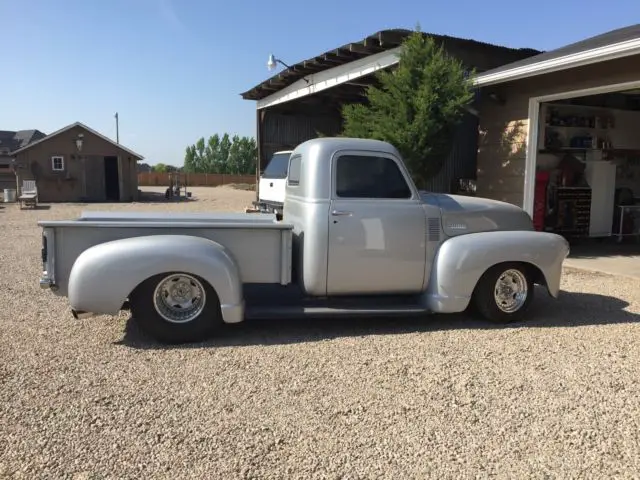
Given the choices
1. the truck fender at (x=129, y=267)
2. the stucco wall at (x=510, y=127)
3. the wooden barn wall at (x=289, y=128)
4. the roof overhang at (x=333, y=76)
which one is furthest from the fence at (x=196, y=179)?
the truck fender at (x=129, y=267)

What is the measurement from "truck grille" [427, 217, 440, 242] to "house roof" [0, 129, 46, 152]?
41.4 m

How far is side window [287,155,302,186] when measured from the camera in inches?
220

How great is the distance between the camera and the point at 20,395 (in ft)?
11.8

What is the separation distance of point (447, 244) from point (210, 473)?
3.29 metres

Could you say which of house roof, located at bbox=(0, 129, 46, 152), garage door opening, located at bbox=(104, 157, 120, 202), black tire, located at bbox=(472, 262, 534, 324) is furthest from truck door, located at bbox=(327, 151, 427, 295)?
house roof, located at bbox=(0, 129, 46, 152)

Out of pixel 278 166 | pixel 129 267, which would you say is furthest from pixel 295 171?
pixel 278 166

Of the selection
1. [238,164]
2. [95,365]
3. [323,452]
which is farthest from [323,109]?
[238,164]

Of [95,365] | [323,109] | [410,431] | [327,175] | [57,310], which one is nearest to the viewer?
[410,431]

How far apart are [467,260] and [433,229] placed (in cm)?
45

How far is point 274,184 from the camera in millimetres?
11273

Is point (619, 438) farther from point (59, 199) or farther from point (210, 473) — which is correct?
point (59, 199)

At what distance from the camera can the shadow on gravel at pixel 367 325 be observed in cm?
488

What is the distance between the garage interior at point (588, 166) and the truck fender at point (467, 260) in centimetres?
634

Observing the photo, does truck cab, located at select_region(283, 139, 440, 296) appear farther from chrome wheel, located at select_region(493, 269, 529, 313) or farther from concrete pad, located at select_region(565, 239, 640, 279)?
concrete pad, located at select_region(565, 239, 640, 279)
